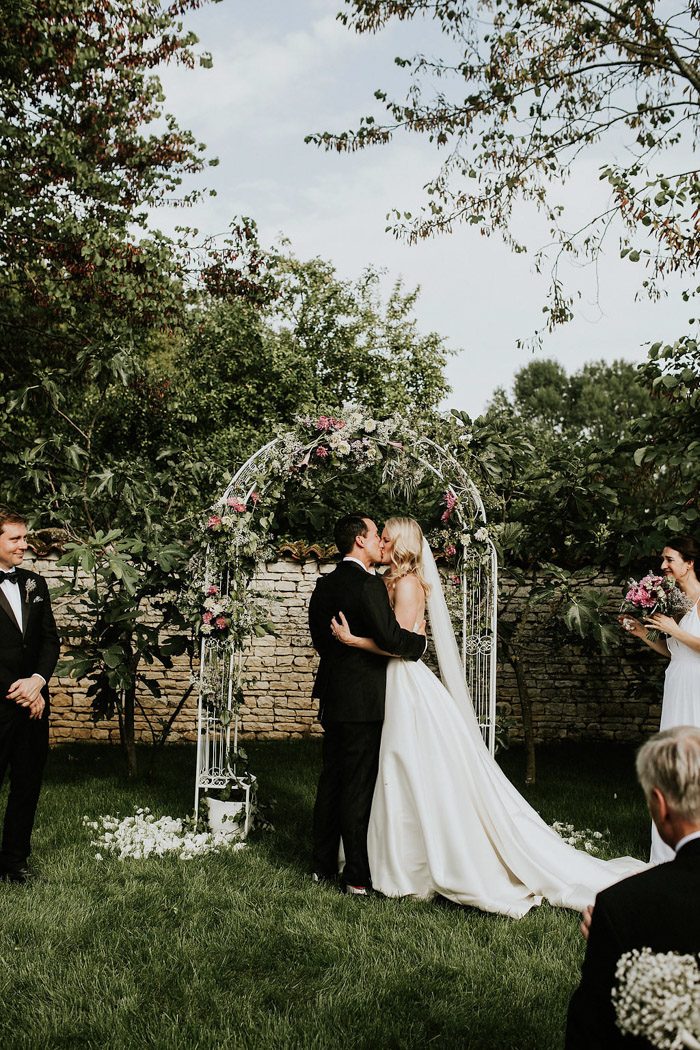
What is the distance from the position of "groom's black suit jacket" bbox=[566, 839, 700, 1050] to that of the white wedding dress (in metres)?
2.56

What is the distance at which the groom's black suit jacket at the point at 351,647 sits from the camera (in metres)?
4.57

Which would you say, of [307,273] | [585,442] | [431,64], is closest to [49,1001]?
[585,442]

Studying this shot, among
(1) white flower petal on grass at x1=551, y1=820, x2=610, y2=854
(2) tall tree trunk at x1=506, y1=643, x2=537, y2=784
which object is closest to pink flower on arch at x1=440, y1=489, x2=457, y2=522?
(2) tall tree trunk at x1=506, y1=643, x2=537, y2=784

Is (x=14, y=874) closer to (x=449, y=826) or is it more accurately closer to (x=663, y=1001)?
(x=449, y=826)

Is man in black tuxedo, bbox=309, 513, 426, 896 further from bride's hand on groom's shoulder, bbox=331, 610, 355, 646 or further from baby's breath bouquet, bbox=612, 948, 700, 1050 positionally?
baby's breath bouquet, bbox=612, 948, 700, 1050

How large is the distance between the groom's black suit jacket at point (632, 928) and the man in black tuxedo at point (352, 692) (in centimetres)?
278

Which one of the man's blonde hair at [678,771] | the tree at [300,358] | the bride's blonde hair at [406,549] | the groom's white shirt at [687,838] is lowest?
the groom's white shirt at [687,838]

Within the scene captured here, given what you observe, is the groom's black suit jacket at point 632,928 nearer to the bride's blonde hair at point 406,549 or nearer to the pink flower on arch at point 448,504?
the bride's blonde hair at point 406,549

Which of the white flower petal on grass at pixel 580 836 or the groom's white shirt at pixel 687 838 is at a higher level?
the groom's white shirt at pixel 687 838

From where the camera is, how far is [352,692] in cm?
472

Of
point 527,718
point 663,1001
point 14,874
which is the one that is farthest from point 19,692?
point 527,718

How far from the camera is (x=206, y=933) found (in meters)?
3.89

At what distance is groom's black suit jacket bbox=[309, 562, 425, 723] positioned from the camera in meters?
4.57

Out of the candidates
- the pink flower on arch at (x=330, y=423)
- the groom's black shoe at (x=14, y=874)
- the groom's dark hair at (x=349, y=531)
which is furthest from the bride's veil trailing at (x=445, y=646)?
the groom's black shoe at (x=14, y=874)
